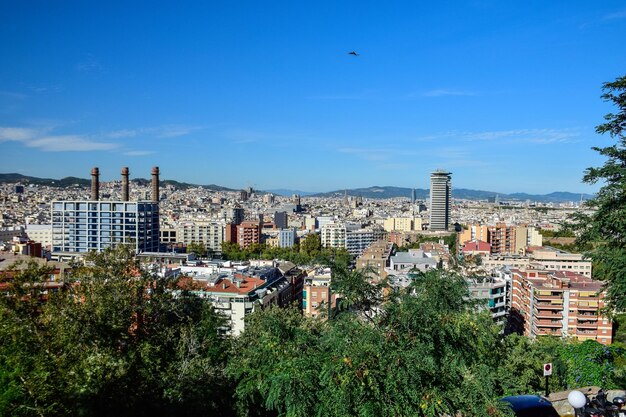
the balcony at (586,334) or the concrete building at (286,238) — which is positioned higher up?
the concrete building at (286,238)

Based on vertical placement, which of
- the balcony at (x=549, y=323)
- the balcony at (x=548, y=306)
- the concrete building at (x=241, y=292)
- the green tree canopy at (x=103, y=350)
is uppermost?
the green tree canopy at (x=103, y=350)

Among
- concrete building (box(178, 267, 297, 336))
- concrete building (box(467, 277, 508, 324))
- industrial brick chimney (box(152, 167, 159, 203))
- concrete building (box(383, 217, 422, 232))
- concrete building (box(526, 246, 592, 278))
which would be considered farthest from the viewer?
concrete building (box(383, 217, 422, 232))

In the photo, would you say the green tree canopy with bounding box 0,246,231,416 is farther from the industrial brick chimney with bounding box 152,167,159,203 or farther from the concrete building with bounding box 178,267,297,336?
the industrial brick chimney with bounding box 152,167,159,203

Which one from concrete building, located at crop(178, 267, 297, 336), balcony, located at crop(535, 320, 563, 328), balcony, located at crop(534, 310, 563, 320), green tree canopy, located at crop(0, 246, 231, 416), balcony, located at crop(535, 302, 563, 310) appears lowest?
balcony, located at crop(535, 320, 563, 328)

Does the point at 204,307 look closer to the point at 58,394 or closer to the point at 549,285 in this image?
the point at 58,394

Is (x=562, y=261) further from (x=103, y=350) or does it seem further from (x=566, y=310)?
(x=103, y=350)

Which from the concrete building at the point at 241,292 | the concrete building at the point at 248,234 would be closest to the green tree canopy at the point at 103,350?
the concrete building at the point at 241,292

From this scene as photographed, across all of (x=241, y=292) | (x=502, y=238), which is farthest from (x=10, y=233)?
(x=502, y=238)

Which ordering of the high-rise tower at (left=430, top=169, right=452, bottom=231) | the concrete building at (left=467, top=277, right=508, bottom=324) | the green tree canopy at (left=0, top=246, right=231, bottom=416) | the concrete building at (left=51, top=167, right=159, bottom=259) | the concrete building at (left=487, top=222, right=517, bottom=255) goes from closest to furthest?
1. the green tree canopy at (left=0, top=246, right=231, bottom=416)
2. the concrete building at (left=467, top=277, right=508, bottom=324)
3. the concrete building at (left=51, top=167, right=159, bottom=259)
4. the concrete building at (left=487, top=222, right=517, bottom=255)
5. the high-rise tower at (left=430, top=169, right=452, bottom=231)

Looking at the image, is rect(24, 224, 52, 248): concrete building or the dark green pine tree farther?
A: rect(24, 224, 52, 248): concrete building

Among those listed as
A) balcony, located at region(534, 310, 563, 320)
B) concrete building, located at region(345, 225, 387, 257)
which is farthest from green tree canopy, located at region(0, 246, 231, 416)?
concrete building, located at region(345, 225, 387, 257)

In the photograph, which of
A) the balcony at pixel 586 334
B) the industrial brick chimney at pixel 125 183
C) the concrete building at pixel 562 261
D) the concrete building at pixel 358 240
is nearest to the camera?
the balcony at pixel 586 334

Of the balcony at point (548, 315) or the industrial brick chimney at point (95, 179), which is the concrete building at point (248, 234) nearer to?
the industrial brick chimney at point (95, 179)
